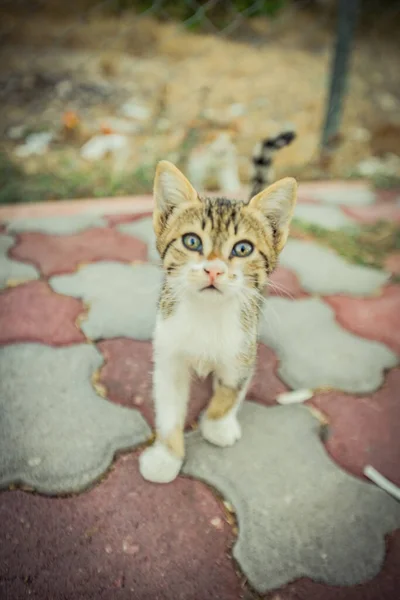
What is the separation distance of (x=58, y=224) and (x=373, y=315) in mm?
1624

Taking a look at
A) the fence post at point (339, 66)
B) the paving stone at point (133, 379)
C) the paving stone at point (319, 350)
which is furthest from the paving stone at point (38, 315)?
the fence post at point (339, 66)

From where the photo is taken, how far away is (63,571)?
98cm

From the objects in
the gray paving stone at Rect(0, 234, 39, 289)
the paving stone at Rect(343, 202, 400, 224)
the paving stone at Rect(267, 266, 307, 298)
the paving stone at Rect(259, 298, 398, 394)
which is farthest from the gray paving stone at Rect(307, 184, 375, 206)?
the gray paving stone at Rect(0, 234, 39, 289)

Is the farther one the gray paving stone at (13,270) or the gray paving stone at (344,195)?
the gray paving stone at (344,195)

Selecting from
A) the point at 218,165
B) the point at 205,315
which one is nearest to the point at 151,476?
the point at 205,315

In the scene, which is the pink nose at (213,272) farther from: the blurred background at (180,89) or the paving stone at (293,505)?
the blurred background at (180,89)

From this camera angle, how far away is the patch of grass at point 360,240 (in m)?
2.49

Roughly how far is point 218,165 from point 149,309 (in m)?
1.56

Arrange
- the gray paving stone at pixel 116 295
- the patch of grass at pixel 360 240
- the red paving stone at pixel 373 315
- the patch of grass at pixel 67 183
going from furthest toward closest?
the patch of grass at pixel 67 183 → the patch of grass at pixel 360 240 → the red paving stone at pixel 373 315 → the gray paving stone at pixel 116 295

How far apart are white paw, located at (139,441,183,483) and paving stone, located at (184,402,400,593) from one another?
1.9 inches

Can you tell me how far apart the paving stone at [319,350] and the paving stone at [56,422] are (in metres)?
0.62

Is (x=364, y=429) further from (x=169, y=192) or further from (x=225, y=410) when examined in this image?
(x=169, y=192)

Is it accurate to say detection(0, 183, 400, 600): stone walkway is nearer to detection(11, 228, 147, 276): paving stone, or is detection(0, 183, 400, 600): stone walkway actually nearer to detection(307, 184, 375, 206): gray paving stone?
detection(11, 228, 147, 276): paving stone

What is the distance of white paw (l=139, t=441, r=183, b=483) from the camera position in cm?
119
